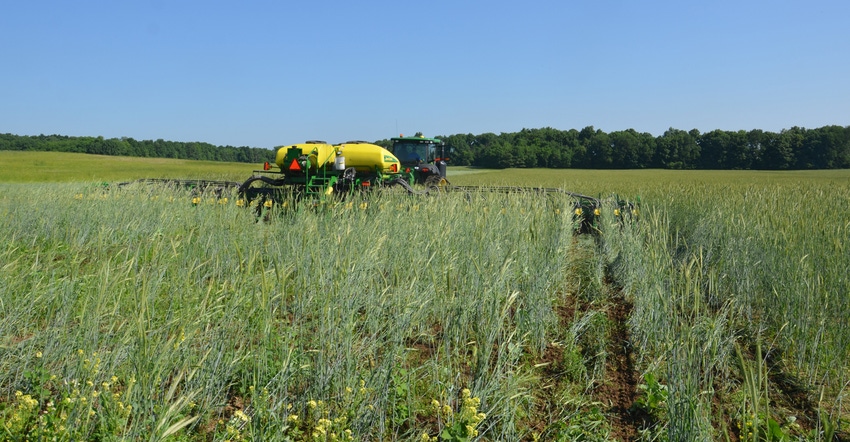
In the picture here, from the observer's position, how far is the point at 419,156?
1513 cm

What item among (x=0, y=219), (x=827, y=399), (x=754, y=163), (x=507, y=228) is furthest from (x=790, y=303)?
(x=754, y=163)

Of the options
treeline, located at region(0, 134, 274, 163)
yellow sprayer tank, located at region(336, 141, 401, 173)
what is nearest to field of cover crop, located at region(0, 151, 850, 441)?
yellow sprayer tank, located at region(336, 141, 401, 173)

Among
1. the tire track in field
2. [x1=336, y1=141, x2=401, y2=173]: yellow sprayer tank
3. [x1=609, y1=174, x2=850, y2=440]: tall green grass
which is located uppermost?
[x1=336, y1=141, x2=401, y2=173]: yellow sprayer tank

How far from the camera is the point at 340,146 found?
35.8 ft

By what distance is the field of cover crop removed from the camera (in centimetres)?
226

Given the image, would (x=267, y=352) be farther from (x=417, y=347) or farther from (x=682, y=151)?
(x=682, y=151)

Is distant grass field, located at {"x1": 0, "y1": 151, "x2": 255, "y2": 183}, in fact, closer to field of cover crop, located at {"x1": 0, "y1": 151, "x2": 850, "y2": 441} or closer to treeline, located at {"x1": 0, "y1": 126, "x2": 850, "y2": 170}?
field of cover crop, located at {"x1": 0, "y1": 151, "x2": 850, "y2": 441}

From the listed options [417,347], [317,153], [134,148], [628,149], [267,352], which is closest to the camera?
[267,352]

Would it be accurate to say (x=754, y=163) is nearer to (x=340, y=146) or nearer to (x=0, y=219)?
(x=340, y=146)

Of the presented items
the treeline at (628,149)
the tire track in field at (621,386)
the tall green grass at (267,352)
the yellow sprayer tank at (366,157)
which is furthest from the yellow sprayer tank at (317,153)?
the treeline at (628,149)

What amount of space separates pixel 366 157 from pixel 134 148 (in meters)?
69.3

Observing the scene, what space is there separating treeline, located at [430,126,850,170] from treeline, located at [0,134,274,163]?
27702mm

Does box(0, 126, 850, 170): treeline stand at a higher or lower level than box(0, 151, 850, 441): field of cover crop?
higher

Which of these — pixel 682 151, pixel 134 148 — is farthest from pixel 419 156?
pixel 134 148
